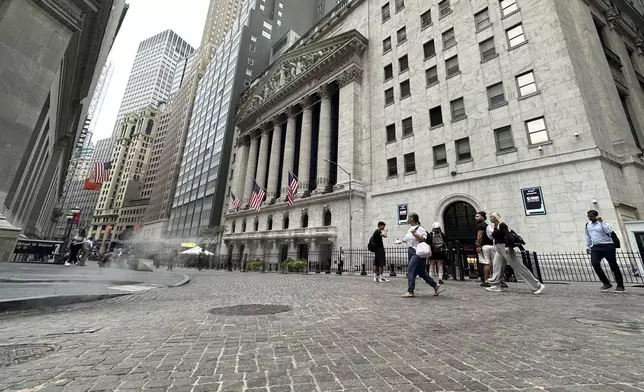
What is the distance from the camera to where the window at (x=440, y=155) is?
2348cm

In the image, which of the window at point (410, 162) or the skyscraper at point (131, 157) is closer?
the window at point (410, 162)

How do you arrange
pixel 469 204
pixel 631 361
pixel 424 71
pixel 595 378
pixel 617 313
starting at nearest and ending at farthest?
pixel 595 378, pixel 631 361, pixel 617 313, pixel 469 204, pixel 424 71

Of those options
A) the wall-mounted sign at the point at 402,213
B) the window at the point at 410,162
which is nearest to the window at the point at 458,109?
the window at the point at 410,162

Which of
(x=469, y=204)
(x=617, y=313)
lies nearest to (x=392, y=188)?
(x=469, y=204)

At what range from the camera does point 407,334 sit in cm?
379

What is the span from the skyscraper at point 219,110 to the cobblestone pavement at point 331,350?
173 ft

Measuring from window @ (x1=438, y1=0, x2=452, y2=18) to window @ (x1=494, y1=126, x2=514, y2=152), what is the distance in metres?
13.6

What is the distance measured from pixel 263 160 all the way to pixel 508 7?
33.5 meters

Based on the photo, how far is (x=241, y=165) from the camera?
48.5 metres

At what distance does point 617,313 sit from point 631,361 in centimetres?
363

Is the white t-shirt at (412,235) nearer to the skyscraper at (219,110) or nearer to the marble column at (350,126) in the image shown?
the marble column at (350,126)

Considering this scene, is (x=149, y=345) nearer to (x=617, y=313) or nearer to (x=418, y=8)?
(x=617, y=313)

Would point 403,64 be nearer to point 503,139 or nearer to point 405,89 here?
point 405,89

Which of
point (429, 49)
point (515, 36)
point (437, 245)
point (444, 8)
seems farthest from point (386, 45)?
point (437, 245)
